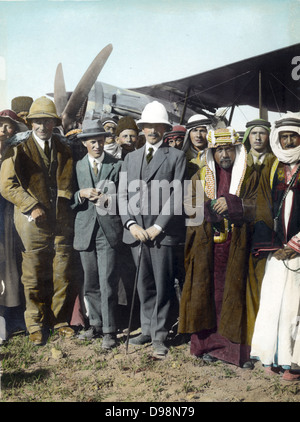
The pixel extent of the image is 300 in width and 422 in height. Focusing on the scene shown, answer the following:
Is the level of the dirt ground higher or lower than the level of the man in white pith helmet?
lower

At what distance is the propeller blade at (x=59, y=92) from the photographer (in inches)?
197

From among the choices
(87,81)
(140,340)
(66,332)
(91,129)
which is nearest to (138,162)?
(91,129)

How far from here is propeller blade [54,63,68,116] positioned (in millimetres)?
5004

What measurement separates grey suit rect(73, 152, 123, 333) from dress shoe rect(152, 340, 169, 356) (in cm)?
45

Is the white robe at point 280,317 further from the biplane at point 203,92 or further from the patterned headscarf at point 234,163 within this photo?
the biplane at point 203,92

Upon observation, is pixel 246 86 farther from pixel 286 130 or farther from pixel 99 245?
pixel 99 245

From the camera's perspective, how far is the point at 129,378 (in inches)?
181

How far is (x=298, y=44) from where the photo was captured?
477cm

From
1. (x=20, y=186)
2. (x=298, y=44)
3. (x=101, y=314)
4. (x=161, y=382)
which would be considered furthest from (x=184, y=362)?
(x=298, y=44)

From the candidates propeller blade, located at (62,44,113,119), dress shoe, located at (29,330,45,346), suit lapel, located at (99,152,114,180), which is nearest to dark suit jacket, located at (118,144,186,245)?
suit lapel, located at (99,152,114,180)

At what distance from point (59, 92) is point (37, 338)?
2.58 metres

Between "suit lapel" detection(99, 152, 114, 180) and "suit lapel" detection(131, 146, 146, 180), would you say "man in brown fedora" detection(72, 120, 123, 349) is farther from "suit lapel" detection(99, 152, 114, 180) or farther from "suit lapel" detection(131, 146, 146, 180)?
"suit lapel" detection(131, 146, 146, 180)
